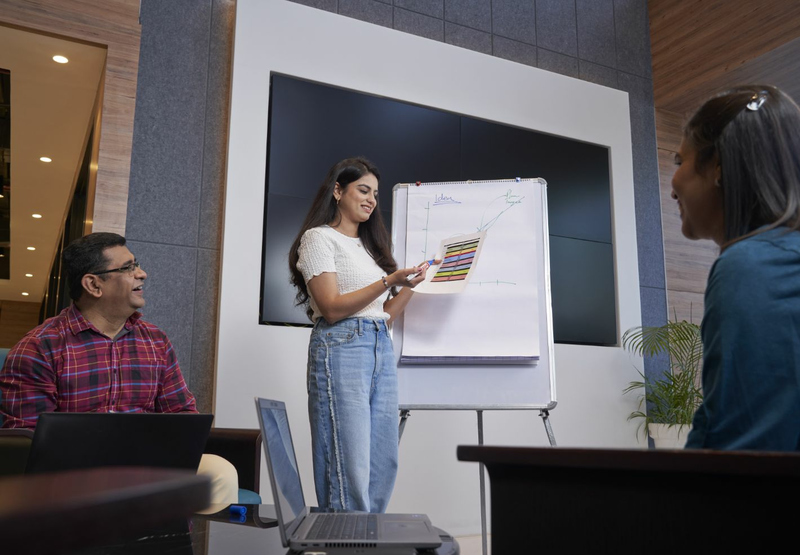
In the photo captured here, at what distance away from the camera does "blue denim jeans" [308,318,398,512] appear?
2.12m

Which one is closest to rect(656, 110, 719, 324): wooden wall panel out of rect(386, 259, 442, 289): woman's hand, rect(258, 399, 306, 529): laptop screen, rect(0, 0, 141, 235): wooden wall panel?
rect(386, 259, 442, 289): woman's hand

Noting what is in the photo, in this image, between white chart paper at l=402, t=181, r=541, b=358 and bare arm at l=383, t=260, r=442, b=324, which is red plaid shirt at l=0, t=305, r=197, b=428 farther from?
white chart paper at l=402, t=181, r=541, b=358

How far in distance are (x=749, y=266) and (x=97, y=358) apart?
1.81 meters

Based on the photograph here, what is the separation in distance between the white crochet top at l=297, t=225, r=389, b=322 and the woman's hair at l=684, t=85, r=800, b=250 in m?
1.41

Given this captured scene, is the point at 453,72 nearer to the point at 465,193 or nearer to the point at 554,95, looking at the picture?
the point at 554,95

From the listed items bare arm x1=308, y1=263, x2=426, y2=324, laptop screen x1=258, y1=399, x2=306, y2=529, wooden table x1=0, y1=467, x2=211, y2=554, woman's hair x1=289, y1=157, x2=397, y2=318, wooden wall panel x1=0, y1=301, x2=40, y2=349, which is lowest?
laptop screen x1=258, y1=399, x2=306, y2=529

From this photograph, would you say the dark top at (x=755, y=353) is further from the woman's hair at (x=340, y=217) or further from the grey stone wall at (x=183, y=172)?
the grey stone wall at (x=183, y=172)

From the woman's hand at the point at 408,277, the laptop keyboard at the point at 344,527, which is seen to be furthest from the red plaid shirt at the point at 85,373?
the laptop keyboard at the point at 344,527

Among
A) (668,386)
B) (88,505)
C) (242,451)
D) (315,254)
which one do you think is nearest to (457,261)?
(315,254)

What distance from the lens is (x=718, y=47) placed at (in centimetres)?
459

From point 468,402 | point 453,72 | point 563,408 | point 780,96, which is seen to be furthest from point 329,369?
point 453,72

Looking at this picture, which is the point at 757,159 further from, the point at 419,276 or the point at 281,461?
the point at 419,276

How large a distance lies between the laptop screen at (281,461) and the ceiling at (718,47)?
13.6 feet

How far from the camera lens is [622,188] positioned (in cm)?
455
